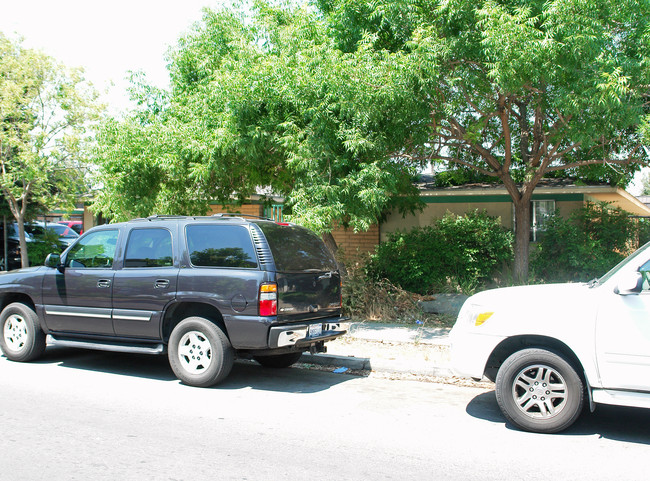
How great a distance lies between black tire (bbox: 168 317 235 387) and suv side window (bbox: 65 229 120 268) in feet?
5.06

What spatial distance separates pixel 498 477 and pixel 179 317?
4388 mm

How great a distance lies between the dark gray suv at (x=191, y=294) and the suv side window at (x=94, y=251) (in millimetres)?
14

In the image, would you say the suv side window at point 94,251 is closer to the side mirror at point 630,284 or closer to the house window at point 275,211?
the side mirror at point 630,284

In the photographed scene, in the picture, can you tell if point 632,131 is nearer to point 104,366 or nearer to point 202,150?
point 202,150

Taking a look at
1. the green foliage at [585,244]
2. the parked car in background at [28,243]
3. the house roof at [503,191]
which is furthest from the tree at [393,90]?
the parked car in background at [28,243]

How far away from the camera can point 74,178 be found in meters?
18.4

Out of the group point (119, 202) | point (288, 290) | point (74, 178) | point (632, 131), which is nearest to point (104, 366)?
point (288, 290)

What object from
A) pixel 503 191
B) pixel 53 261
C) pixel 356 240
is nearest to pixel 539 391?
pixel 53 261

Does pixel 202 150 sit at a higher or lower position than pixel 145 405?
higher

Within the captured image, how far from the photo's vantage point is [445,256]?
1262cm

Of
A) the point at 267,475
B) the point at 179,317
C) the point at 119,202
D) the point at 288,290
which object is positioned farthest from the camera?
the point at 119,202

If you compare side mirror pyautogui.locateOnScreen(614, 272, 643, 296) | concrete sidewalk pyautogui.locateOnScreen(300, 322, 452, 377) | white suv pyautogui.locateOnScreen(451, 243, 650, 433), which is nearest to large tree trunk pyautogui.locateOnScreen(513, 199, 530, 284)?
concrete sidewalk pyautogui.locateOnScreen(300, 322, 452, 377)

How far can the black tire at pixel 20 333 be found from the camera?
826cm

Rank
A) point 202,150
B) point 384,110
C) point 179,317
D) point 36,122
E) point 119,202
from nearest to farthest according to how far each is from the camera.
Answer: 1. point 179,317
2. point 384,110
3. point 202,150
4. point 119,202
5. point 36,122
